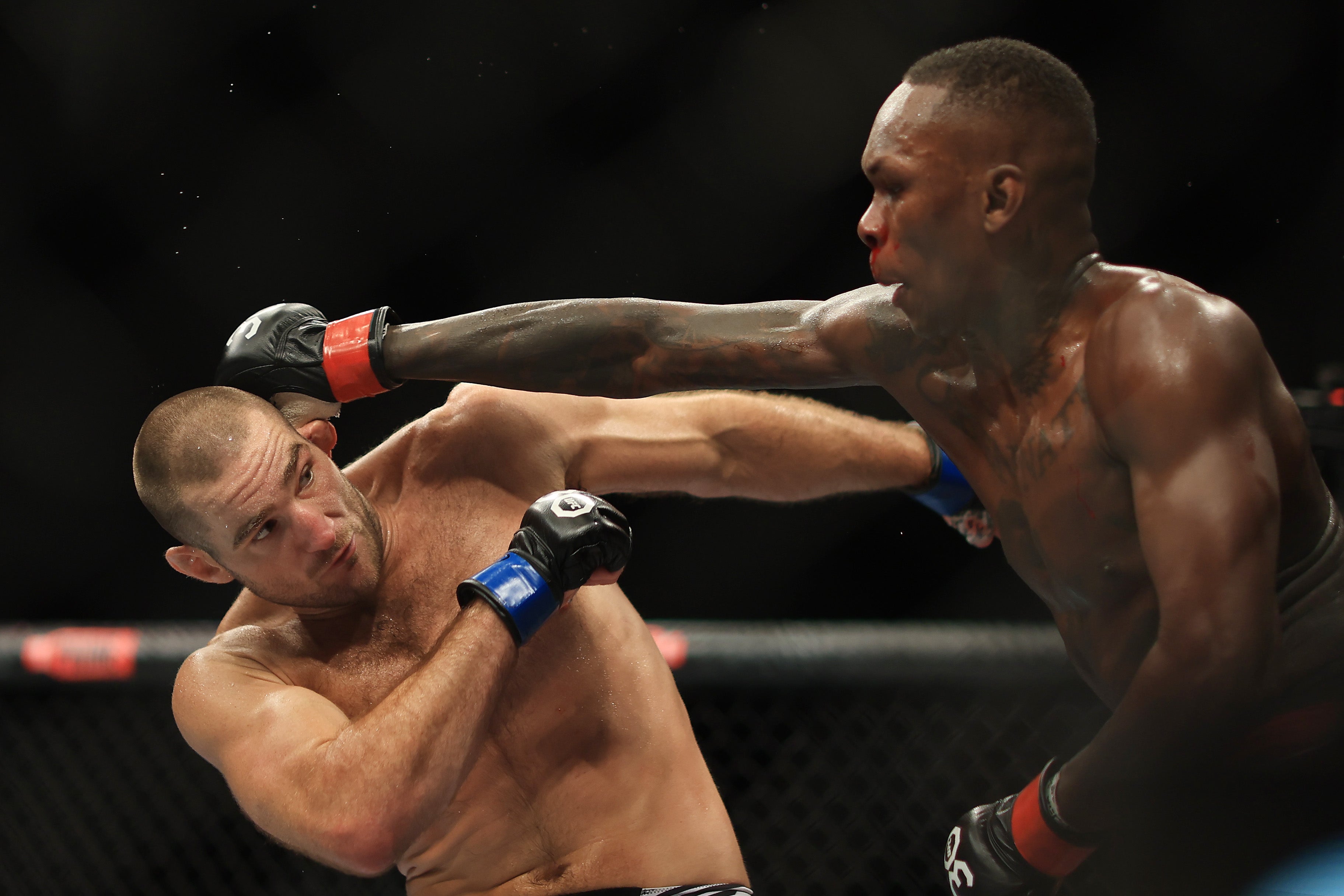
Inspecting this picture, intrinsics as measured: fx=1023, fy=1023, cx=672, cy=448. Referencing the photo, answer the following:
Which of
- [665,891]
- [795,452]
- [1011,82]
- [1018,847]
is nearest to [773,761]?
[665,891]

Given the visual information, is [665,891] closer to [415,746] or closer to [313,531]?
[415,746]

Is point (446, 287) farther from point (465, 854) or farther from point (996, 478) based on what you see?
point (996, 478)

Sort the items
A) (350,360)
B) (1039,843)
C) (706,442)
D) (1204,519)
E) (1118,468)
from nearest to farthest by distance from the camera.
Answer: (1204,519)
(1118,468)
(1039,843)
(350,360)
(706,442)

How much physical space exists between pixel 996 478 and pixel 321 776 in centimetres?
91

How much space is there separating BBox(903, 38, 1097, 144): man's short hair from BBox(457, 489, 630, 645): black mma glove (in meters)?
0.71

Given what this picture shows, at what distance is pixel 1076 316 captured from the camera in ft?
3.45

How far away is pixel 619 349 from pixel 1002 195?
1.87 ft

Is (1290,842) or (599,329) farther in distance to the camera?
(599,329)

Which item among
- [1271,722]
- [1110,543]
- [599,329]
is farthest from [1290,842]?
[599,329]

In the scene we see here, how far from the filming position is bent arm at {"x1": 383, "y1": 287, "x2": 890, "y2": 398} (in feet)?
4.36

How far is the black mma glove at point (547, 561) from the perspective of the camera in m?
1.36

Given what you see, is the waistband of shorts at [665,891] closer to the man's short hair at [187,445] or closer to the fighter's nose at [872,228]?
the man's short hair at [187,445]

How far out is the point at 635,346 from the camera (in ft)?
4.61

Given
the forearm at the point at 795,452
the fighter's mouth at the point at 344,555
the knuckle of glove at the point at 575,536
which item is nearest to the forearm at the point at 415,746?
the knuckle of glove at the point at 575,536
